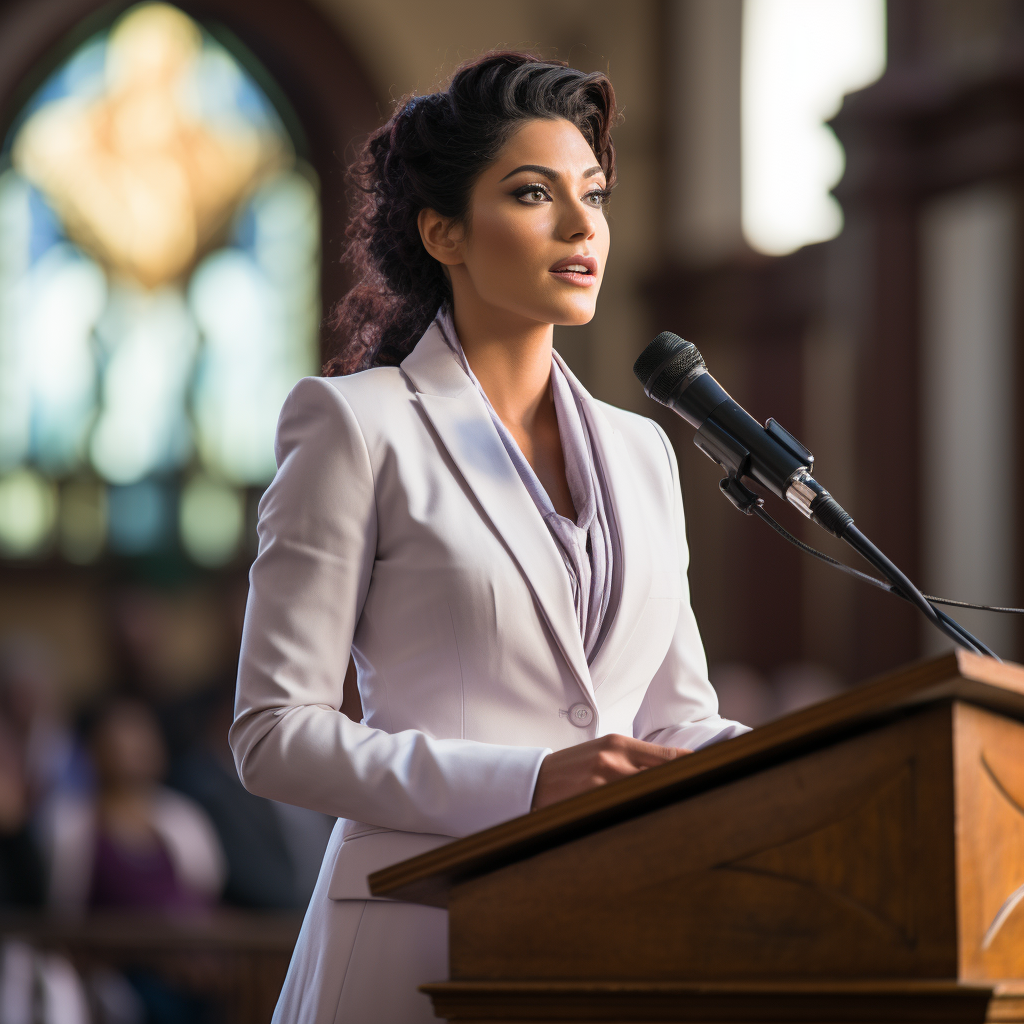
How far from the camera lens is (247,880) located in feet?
18.1

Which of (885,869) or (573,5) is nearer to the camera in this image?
(885,869)

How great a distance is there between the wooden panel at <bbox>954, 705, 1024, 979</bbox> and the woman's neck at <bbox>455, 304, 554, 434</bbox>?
2.44 ft

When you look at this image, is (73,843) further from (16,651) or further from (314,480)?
(314,480)

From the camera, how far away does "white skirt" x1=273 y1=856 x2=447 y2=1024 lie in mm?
1455

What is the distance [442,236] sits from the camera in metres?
1.75

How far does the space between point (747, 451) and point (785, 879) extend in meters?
0.45

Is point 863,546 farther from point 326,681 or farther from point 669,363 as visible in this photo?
point 326,681

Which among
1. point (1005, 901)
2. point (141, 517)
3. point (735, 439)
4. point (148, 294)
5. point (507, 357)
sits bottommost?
point (1005, 901)

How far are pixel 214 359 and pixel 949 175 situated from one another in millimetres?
4607

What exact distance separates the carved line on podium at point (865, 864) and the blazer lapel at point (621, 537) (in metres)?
0.47

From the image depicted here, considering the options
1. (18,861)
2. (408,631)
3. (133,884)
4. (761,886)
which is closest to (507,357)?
(408,631)

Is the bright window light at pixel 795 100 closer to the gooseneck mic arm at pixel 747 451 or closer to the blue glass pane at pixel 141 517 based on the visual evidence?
the blue glass pane at pixel 141 517

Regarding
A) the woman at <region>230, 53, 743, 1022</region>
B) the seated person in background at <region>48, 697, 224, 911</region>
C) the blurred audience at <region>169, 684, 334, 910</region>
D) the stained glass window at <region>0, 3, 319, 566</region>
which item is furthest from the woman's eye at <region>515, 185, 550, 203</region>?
the stained glass window at <region>0, 3, 319, 566</region>

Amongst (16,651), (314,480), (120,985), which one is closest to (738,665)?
(16,651)
